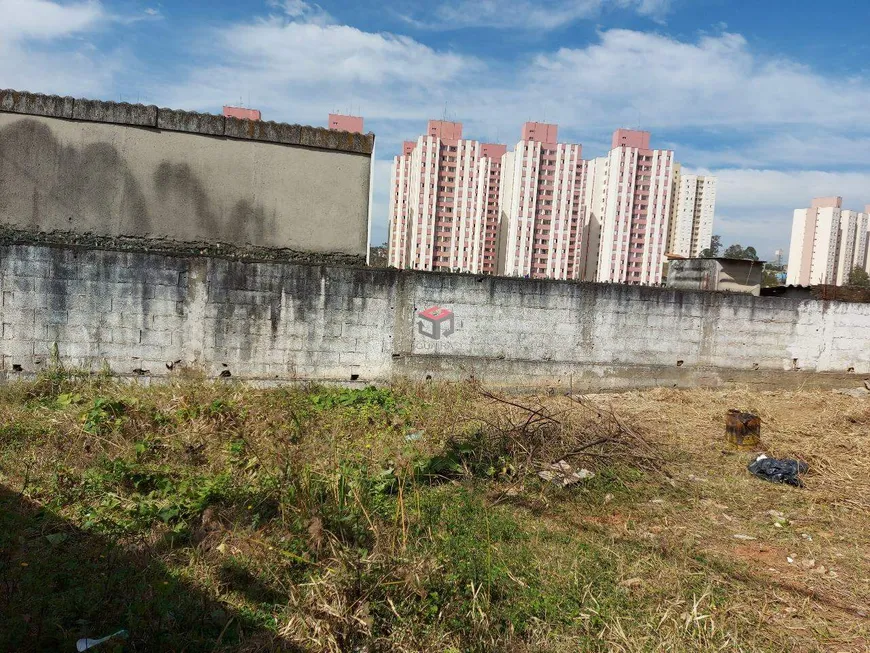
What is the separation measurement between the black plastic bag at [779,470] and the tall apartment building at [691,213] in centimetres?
Result: 4149

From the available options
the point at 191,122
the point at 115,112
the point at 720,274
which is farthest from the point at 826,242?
the point at 115,112

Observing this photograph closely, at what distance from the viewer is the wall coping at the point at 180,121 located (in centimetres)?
698

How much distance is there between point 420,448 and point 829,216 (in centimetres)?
4944

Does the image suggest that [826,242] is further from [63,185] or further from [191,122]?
[63,185]

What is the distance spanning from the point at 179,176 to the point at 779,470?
7540 mm

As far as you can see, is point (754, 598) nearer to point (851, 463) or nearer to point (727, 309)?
point (851, 463)

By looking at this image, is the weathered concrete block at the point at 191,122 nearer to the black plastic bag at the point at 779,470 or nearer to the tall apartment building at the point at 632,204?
the black plastic bag at the point at 779,470

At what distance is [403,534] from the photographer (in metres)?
3.30

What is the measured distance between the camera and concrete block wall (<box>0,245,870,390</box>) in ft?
21.7

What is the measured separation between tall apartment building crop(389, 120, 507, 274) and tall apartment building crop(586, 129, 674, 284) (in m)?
5.78

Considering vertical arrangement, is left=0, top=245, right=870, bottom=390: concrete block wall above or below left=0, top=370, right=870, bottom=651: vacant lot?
above

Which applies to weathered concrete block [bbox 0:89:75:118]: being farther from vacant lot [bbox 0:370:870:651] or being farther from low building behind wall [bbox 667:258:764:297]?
low building behind wall [bbox 667:258:764:297]

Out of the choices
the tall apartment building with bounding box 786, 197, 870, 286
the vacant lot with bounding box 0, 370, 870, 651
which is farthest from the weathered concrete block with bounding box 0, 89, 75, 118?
the tall apartment building with bounding box 786, 197, 870, 286

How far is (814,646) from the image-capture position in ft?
9.42
